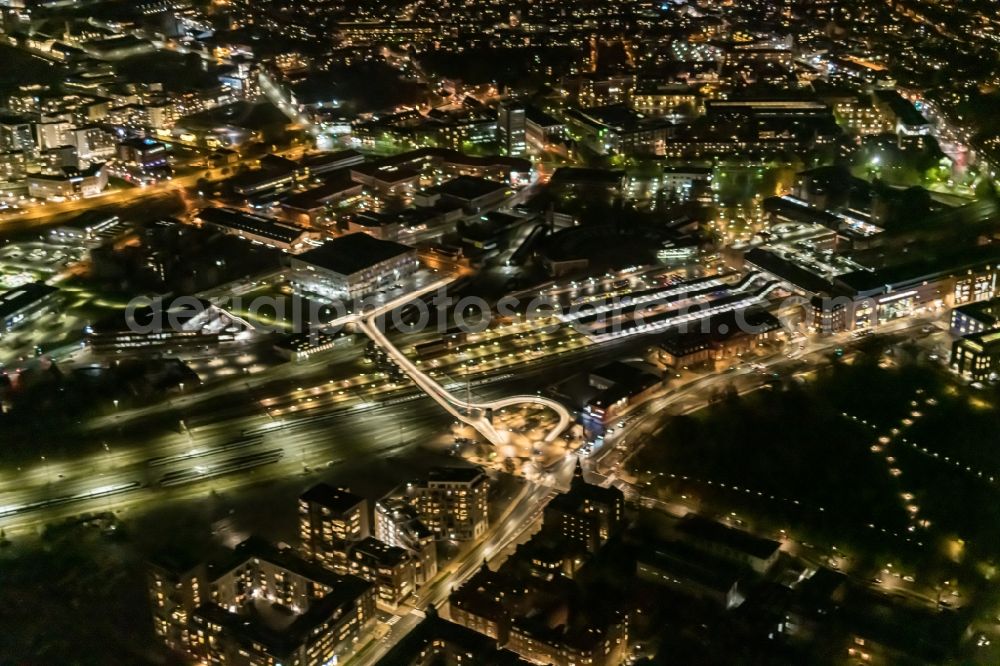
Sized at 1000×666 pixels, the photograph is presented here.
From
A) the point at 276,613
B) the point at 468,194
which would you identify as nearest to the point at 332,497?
the point at 276,613

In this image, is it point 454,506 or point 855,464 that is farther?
point 855,464

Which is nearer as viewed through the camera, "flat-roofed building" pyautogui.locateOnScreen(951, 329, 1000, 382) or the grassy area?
the grassy area

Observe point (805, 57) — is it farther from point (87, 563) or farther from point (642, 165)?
point (87, 563)

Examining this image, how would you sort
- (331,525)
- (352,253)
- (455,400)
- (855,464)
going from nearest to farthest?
(331,525), (855,464), (455,400), (352,253)

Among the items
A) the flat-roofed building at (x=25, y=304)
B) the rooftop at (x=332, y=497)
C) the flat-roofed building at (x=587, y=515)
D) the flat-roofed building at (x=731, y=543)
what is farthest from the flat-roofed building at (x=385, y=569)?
the flat-roofed building at (x=25, y=304)

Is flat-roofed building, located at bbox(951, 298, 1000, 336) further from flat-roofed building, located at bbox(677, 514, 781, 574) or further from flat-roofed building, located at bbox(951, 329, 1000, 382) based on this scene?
flat-roofed building, located at bbox(677, 514, 781, 574)

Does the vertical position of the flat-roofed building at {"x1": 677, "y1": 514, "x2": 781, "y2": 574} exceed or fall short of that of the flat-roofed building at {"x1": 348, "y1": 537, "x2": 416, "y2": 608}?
it exceeds it

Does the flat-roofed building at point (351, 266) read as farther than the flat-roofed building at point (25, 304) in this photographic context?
Yes

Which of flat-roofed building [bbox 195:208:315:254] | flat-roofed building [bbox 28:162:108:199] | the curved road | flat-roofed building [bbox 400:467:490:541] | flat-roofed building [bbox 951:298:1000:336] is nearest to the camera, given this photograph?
flat-roofed building [bbox 400:467:490:541]

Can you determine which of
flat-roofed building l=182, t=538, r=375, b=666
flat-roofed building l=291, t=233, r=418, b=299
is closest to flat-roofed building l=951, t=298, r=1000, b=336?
flat-roofed building l=291, t=233, r=418, b=299

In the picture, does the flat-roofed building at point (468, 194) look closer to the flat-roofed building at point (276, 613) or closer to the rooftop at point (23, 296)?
the rooftop at point (23, 296)

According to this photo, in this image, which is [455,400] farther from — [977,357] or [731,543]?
[977,357]
